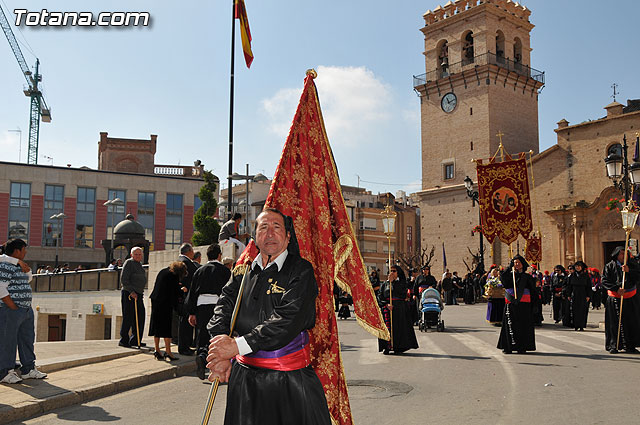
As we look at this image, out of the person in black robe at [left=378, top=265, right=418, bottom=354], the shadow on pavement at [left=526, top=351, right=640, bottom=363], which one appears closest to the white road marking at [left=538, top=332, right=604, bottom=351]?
the shadow on pavement at [left=526, top=351, right=640, bottom=363]

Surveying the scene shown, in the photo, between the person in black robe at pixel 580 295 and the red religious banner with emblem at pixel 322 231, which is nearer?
the red religious banner with emblem at pixel 322 231

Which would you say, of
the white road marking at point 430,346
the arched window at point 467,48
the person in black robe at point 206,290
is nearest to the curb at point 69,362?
the person in black robe at point 206,290

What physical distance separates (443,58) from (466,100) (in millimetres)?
5219

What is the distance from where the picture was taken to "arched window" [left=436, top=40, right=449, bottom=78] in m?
52.2

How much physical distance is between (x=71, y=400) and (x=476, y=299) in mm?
30993

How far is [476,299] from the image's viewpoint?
1422 inches

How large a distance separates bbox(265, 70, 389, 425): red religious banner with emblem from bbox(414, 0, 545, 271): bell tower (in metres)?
45.0

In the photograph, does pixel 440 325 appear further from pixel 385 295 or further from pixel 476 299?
pixel 476 299

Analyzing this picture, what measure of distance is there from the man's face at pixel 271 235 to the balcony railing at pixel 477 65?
158 feet

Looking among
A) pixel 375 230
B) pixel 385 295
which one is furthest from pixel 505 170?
pixel 375 230

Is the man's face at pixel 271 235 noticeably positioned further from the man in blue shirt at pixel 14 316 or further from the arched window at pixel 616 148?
the arched window at pixel 616 148

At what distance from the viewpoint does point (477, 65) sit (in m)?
49.4

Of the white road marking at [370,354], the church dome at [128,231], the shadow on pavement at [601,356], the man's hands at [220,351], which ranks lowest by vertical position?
the white road marking at [370,354]

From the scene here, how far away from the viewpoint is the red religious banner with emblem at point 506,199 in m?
17.8
